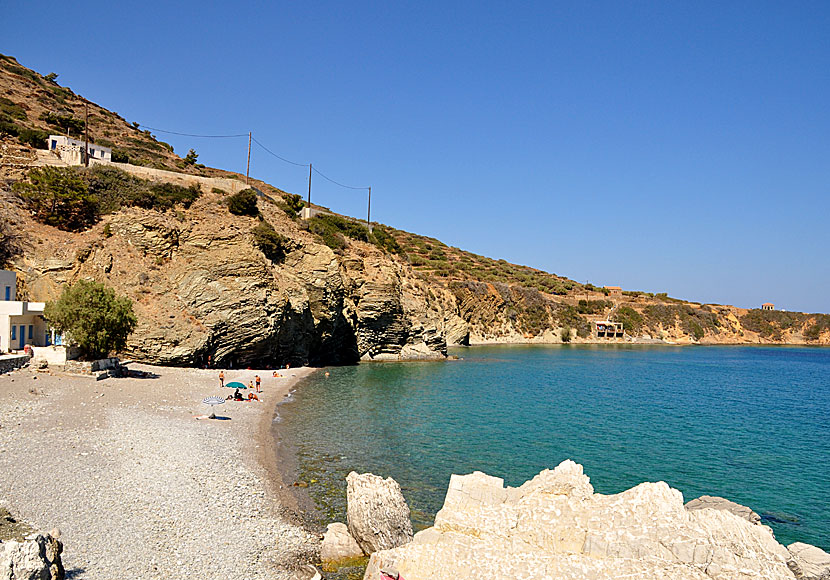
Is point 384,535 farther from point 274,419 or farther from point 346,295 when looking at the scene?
point 346,295

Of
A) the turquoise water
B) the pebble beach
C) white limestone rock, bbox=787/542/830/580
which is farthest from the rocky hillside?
white limestone rock, bbox=787/542/830/580

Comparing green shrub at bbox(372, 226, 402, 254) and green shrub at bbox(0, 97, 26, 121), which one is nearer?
green shrub at bbox(0, 97, 26, 121)

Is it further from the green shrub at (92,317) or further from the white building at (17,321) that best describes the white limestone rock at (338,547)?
the white building at (17,321)

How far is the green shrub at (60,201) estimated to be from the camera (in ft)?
135

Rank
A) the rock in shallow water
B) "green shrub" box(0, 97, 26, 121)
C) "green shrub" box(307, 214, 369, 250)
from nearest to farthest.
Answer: the rock in shallow water < "green shrub" box(307, 214, 369, 250) < "green shrub" box(0, 97, 26, 121)

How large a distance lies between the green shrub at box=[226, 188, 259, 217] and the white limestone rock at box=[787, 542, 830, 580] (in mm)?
48427

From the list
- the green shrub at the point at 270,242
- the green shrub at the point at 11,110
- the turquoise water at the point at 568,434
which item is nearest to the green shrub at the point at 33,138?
the green shrub at the point at 11,110

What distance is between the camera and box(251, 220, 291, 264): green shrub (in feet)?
154

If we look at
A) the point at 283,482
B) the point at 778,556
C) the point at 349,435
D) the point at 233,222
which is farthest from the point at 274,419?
the point at 233,222

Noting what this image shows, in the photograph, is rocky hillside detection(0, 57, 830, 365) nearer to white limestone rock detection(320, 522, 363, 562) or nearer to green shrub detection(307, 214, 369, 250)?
green shrub detection(307, 214, 369, 250)

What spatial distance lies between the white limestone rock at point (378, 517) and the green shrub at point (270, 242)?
37214 mm

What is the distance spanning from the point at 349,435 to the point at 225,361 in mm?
20627

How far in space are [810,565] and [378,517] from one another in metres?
8.13

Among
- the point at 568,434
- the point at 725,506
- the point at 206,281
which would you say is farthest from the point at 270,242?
the point at 725,506
